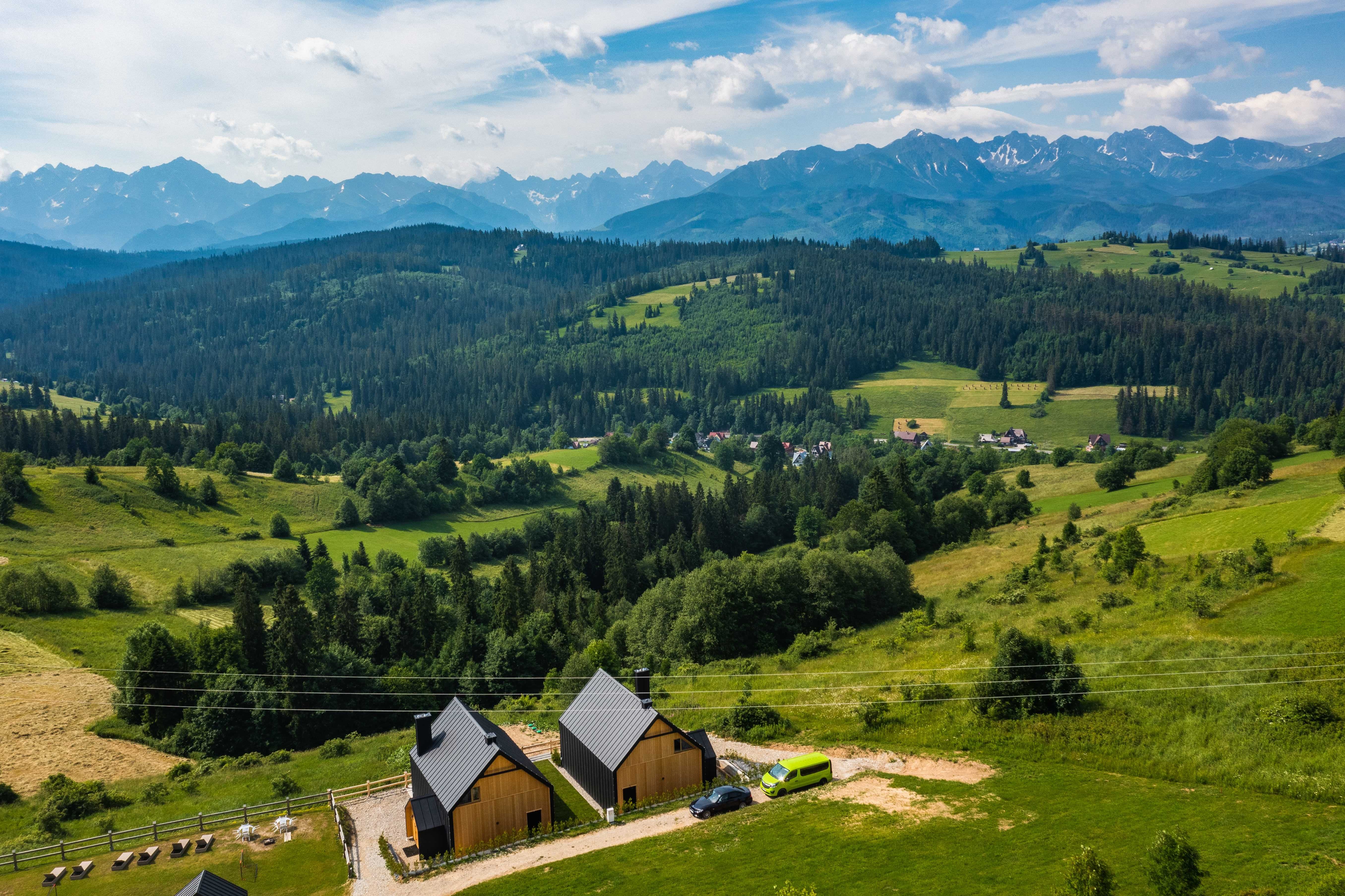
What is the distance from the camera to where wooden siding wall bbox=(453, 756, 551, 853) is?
34.7 m

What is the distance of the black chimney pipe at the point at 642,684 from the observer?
39.0 metres

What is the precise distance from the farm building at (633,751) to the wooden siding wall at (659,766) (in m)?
0.02

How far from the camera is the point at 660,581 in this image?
3061 inches

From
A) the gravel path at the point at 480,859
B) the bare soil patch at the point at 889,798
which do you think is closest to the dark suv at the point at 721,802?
the gravel path at the point at 480,859

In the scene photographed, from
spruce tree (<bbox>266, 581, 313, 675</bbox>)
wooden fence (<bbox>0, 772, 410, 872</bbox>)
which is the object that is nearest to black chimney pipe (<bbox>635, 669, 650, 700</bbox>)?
wooden fence (<bbox>0, 772, 410, 872</bbox>)

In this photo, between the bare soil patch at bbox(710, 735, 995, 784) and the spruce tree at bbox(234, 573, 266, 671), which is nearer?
the bare soil patch at bbox(710, 735, 995, 784)

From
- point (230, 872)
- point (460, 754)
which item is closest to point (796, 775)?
point (460, 754)

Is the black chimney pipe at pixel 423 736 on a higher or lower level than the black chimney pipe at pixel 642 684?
lower

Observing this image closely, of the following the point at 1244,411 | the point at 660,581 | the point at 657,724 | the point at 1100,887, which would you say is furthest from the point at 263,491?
the point at 1244,411

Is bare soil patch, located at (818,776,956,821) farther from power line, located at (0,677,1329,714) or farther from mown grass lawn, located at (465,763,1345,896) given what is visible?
power line, located at (0,677,1329,714)

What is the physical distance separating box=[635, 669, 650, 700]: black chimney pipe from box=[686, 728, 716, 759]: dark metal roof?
2.77 m

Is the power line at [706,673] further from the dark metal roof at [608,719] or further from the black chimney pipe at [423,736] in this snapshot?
the black chimney pipe at [423,736]

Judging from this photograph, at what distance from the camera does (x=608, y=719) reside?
131ft

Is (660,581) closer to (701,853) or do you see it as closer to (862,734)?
(862,734)
